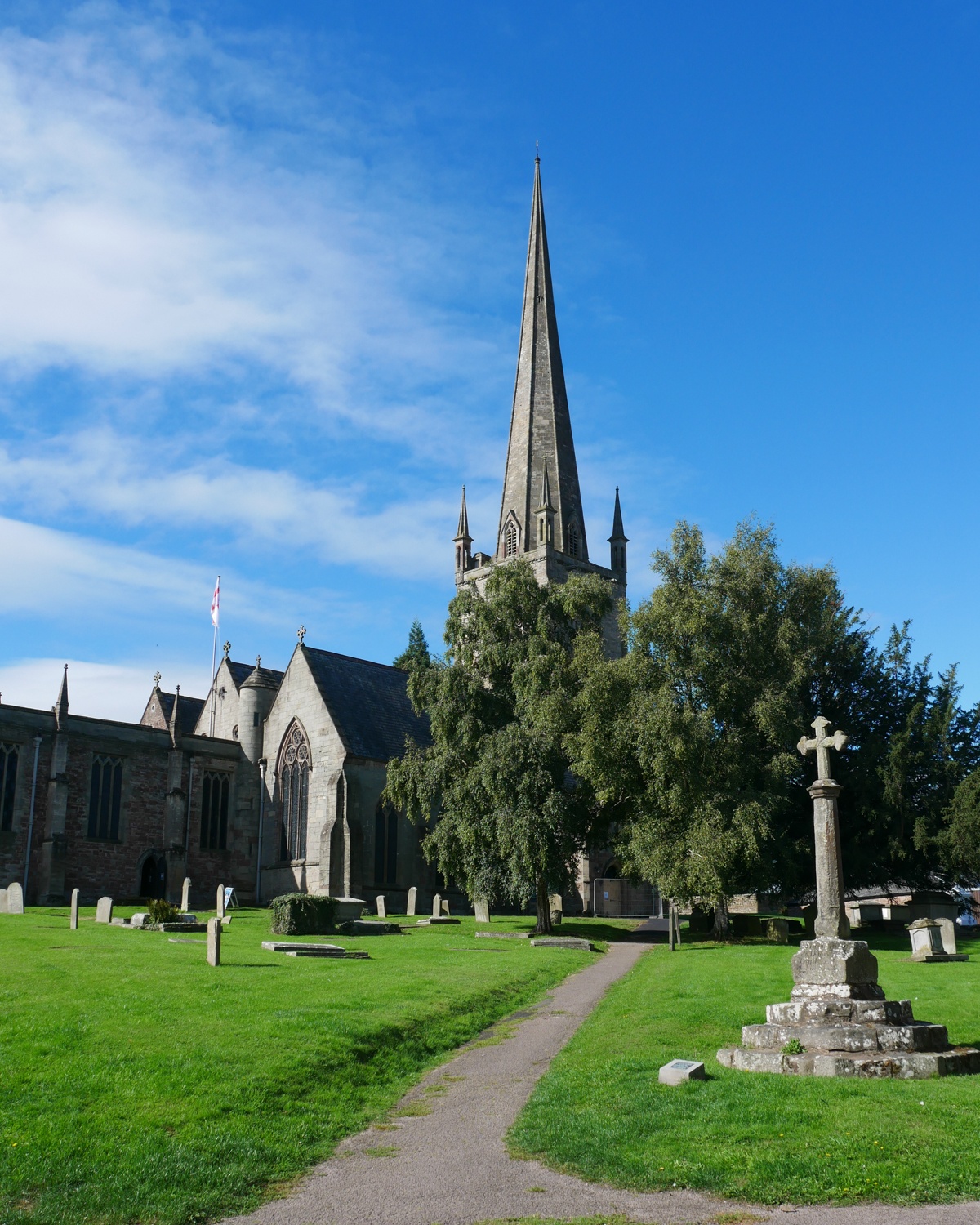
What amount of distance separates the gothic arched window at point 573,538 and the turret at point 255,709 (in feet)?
61.0

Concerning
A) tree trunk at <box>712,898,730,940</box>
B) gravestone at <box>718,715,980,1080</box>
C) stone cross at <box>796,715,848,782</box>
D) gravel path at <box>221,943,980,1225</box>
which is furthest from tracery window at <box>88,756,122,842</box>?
gravestone at <box>718,715,980,1080</box>

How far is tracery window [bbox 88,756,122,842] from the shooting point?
4525 cm

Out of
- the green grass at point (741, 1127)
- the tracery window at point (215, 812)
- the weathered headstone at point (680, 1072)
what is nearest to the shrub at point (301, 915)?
the green grass at point (741, 1127)

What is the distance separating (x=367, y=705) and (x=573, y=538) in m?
17.7

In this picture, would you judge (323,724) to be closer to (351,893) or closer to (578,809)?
(351,893)

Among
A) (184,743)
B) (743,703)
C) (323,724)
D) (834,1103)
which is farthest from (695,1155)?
(184,743)

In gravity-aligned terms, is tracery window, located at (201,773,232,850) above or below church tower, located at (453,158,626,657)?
below

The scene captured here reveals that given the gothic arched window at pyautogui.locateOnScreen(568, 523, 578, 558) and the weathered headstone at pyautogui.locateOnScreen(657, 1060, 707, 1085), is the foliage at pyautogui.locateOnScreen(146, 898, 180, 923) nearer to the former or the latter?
the weathered headstone at pyautogui.locateOnScreen(657, 1060, 707, 1085)

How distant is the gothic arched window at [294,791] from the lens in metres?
48.0

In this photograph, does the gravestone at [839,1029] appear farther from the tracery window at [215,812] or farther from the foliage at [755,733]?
the tracery window at [215,812]

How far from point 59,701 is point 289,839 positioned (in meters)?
11.7

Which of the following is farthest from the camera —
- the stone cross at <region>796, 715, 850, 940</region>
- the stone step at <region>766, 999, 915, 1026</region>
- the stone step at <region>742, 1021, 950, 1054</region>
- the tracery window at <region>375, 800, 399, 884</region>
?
the tracery window at <region>375, 800, 399, 884</region>

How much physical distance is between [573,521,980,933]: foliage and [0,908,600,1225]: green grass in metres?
10.7

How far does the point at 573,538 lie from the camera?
61.4 meters
